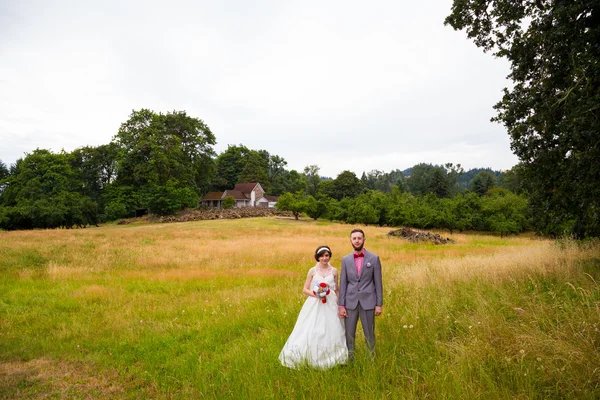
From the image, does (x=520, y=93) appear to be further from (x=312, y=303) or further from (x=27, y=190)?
(x=27, y=190)

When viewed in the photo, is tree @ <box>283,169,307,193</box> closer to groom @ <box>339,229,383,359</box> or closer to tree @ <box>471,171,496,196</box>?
tree @ <box>471,171,496,196</box>

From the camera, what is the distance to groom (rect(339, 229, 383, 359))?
4691 mm

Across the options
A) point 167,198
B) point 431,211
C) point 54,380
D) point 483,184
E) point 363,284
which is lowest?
point 54,380

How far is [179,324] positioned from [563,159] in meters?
10.7

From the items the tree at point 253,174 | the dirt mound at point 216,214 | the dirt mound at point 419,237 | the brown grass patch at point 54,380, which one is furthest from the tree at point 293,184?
the brown grass patch at point 54,380

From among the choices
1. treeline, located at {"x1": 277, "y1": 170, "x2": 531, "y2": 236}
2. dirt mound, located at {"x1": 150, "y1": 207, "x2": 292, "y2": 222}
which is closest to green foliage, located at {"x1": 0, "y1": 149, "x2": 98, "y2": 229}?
dirt mound, located at {"x1": 150, "y1": 207, "x2": 292, "y2": 222}

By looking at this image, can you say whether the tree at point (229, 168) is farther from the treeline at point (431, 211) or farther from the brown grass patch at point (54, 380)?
the brown grass patch at point (54, 380)

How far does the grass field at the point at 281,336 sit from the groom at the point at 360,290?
1.43ft

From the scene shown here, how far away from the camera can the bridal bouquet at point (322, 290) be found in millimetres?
4881

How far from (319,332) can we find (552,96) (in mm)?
8506

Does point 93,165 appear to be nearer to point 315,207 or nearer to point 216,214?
point 216,214

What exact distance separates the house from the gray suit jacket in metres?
73.0

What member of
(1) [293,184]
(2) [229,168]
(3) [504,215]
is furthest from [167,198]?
(3) [504,215]

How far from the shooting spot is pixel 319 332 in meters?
4.81
